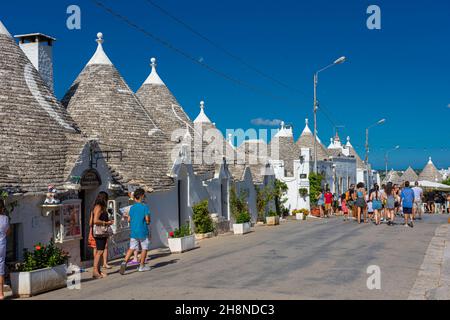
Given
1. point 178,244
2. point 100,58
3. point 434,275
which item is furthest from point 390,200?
point 100,58

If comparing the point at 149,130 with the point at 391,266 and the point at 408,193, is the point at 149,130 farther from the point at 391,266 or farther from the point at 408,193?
the point at 391,266

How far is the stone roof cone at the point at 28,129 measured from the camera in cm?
1211

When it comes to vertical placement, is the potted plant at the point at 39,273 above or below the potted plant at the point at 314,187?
below

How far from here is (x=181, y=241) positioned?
51.8ft

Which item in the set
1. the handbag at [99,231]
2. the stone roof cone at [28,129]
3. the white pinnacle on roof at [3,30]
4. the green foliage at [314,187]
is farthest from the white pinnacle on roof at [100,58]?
the green foliage at [314,187]

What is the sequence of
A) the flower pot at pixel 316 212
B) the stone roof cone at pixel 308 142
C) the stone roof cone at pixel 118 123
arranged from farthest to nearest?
the stone roof cone at pixel 308 142, the flower pot at pixel 316 212, the stone roof cone at pixel 118 123

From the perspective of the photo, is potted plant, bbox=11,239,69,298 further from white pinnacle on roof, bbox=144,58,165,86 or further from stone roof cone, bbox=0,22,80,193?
white pinnacle on roof, bbox=144,58,165,86

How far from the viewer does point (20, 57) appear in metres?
15.1

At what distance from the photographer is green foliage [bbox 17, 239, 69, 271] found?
10.1 metres

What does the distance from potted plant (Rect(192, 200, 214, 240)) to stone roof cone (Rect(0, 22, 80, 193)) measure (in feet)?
20.0

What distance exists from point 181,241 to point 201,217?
4498mm

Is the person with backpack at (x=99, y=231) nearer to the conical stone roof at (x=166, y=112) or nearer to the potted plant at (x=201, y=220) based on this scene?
the potted plant at (x=201, y=220)

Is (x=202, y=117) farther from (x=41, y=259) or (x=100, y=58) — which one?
(x=41, y=259)
